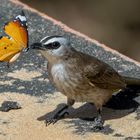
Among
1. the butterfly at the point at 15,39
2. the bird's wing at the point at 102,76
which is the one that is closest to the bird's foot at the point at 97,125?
the bird's wing at the point at 102,76

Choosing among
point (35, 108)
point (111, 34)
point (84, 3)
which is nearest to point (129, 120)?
point (35, 108)

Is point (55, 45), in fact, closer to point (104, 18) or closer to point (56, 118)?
point (56, 118)

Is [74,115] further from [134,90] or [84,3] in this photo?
[84,3]

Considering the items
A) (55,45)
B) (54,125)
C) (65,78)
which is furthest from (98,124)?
(55,45)

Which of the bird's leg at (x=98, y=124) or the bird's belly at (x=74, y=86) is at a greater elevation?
the bird's belly at (x=74, y=86)

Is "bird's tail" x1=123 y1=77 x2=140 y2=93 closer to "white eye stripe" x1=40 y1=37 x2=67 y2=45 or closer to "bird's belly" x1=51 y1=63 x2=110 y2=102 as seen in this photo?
"bird's belly" x1=51 y1=63 x2=110 y2=102

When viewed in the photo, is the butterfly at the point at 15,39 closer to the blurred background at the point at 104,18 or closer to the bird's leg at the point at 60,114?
the bird's leg at the point at 60,114

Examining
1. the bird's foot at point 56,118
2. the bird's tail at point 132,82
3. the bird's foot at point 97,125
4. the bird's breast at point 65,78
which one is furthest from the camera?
the bird's tail at point 132,82
